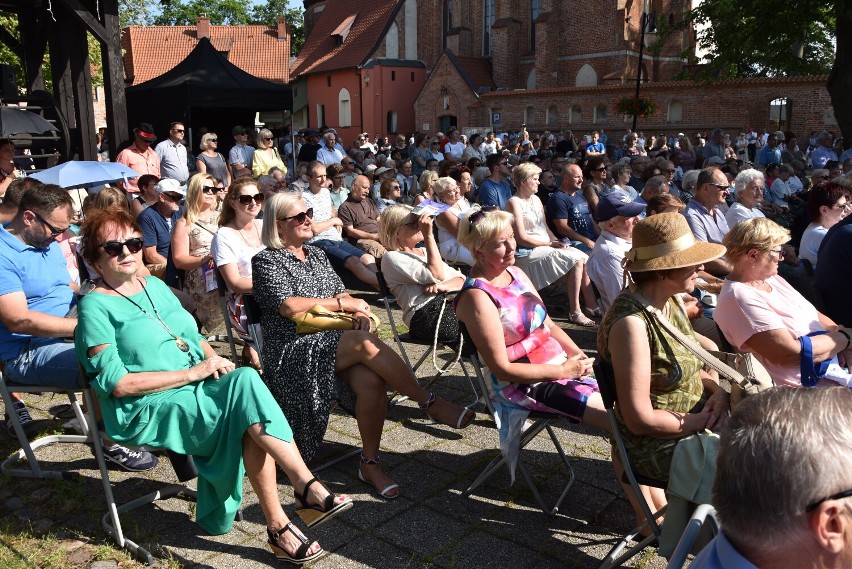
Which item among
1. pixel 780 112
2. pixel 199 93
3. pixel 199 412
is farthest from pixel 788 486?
pixel 780 112

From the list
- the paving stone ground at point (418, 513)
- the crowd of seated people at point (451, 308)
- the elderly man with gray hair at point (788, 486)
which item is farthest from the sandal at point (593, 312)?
the elderly man with gray hair at point (788, 486)

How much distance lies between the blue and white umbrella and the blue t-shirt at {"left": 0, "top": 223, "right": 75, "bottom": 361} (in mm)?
3050

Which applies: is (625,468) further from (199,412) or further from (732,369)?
(199,412)

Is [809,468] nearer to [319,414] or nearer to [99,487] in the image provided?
[319,414]

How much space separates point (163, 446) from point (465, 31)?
4314 cm

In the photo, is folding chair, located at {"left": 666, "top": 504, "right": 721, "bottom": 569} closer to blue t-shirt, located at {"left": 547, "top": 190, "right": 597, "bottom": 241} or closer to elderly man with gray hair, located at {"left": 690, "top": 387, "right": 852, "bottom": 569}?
elderly man with gray hair, located at {"left": 690, "top": 387, "right": 852, "bottom": 569}

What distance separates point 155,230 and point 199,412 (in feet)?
12.2

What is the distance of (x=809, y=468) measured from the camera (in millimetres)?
1389

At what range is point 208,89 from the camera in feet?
49.3

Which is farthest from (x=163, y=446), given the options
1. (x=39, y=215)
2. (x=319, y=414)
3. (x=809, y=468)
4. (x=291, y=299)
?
(x=809, y=468)

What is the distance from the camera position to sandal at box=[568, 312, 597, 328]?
710cm

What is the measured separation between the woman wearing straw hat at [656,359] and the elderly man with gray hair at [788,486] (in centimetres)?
123

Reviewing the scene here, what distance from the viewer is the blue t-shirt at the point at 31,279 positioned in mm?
3945

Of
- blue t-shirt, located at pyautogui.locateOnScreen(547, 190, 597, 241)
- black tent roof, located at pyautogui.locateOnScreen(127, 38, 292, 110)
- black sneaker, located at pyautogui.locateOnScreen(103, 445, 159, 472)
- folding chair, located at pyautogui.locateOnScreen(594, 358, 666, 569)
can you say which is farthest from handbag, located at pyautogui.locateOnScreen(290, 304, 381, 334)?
black tent roof, located at pyautogui.locateOnScreen(127, 38, 292, 110)
